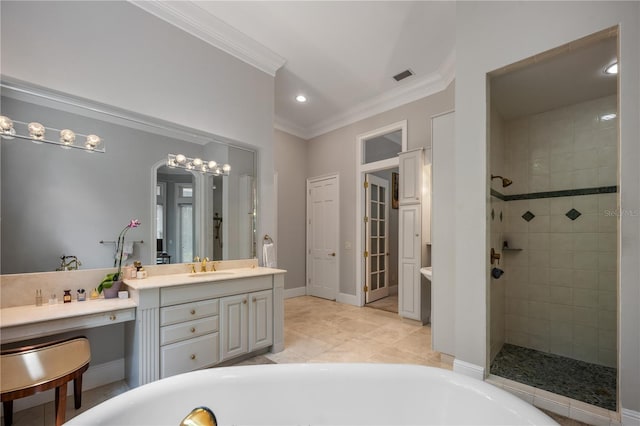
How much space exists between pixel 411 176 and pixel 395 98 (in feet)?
4.47

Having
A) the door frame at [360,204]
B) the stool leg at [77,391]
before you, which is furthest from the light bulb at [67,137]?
the door frame at [360,204]

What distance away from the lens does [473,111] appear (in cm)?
234

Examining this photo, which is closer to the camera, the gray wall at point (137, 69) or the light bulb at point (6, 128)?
the light bulb at point (6, 128)

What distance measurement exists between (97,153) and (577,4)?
142 inches

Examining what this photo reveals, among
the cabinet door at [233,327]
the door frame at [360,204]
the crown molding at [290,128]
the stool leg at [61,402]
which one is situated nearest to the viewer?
the stool leg at [61,402]

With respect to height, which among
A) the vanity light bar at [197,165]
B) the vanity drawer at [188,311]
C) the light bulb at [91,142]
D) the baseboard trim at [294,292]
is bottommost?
the baseboard trim at [294,292]

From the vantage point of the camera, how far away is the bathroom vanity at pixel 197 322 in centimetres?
212

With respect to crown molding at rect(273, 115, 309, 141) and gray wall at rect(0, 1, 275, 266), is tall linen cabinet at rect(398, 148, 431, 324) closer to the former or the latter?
gray wall at rect(0, 1, 275, 266)

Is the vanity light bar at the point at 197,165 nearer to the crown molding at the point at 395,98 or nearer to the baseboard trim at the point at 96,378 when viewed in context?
the baseboard trim at the point at 96,378

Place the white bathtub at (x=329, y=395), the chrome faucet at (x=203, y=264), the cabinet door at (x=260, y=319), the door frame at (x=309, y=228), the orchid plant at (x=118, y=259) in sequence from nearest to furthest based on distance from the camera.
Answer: the white bathtub at (x=329, y=395), the orchid plant at (x=118, y=259), the cabinet door at (x=260, y=319), the chrome faucet at (x=203, y=264), the door frame at (x=309, y=228)

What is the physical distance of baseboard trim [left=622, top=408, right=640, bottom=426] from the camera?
164 cm

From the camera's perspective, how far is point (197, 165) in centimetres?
291

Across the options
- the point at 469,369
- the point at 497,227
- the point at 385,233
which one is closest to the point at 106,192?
the point at 469,369

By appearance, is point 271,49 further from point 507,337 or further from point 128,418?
point 507,337
